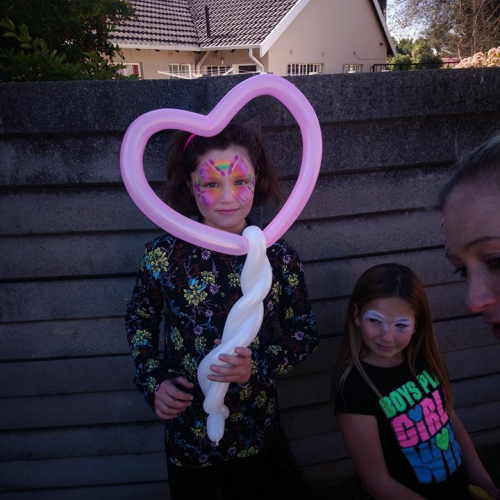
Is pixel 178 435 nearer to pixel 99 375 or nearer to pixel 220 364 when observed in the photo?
pixel 220 364

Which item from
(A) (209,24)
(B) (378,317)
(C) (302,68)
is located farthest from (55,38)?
(C) (302,68)

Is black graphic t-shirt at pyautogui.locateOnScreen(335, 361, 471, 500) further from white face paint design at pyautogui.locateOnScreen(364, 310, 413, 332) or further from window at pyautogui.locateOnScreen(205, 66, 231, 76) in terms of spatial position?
window at pyautogui.locateOnScreen(205, 66, 231, 76)

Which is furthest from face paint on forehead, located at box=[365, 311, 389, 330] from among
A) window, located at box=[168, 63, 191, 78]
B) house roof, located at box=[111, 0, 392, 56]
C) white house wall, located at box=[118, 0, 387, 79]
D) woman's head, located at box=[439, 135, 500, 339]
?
window, located at box=[168, 63, 191, 78]

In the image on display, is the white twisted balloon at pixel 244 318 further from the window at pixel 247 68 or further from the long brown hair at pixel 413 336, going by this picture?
the window at pixel 247 68

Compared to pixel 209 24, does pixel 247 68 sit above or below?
below

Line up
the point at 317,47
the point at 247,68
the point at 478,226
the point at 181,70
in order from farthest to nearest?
1. the point at 317,47
2. the point at 247,68
3. the point at 181,70
4. the point at 478,226

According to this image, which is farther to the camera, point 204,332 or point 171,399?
point 204,332

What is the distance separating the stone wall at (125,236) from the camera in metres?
1.70

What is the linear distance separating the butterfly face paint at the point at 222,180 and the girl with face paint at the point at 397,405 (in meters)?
0.66

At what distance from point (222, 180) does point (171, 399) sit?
69cm

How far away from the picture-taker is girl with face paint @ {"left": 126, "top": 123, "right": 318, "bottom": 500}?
1329mm

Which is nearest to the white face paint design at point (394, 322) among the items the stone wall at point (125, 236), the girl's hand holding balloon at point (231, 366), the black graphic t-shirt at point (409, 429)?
the black graphic t-shirt at point (409, 429)

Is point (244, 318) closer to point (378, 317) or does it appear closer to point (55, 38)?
point (378, 317)

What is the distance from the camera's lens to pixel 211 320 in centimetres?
140
